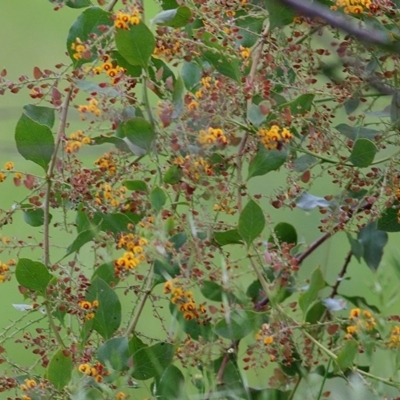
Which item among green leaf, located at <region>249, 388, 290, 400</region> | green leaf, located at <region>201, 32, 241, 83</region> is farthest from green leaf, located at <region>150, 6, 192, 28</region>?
green leaf, located at <region>249, 388, 290, 400</region>

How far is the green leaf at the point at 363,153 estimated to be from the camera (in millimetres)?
762

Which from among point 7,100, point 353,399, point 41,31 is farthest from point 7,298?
point 353,399

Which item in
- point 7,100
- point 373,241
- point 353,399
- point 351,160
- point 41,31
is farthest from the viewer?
point 41,31

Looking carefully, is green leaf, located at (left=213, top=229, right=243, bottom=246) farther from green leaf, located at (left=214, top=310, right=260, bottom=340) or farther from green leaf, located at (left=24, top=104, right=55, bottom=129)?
green leaf, located at (left=24, top=104, right=55, bottom=129)

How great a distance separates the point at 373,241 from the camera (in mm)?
907

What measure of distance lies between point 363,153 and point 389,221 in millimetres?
95

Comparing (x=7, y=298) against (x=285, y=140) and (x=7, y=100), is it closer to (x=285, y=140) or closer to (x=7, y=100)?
(x=7, y=100)

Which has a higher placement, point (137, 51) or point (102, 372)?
point (137, 51)

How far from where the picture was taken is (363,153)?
77cm

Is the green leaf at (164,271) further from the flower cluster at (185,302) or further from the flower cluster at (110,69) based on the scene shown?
the flower cluster at (110,69)

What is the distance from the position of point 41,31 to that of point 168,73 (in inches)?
57.0

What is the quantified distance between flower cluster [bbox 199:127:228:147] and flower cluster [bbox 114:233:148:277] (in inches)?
3.8

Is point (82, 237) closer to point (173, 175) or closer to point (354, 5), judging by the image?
point (173, 175)

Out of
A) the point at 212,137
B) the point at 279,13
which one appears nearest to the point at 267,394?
the point at 212,137
